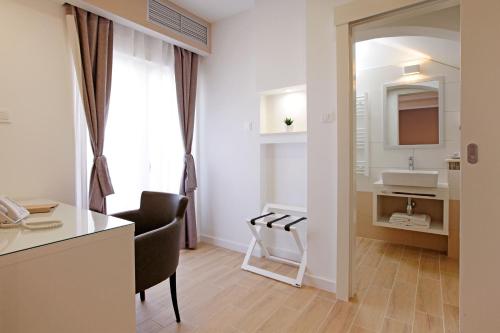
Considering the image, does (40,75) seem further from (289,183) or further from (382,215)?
(382,215)

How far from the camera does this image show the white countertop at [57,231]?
0.96 m

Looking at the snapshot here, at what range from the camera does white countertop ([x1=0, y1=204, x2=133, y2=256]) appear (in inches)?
37.7

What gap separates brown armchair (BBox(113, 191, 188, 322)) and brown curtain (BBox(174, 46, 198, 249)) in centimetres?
101

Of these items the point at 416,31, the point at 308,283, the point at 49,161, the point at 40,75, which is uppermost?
the point at 416,31

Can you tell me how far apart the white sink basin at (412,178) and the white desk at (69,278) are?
289 centimetres

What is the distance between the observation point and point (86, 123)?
7.43 ft

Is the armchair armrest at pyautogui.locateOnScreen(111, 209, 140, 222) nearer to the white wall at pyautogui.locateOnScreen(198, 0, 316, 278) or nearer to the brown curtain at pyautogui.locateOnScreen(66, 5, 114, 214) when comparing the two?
the brown curtain at pyautogui.locateOnScreen(66, 5, 114, 214)

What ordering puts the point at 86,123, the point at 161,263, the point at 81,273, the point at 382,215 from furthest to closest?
the point at 382,215 → the point at 86,123 → the point at 161,263 → the point at 81,273

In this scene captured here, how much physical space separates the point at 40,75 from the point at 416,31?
10.6 ft

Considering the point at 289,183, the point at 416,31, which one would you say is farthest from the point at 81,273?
the point at 416,31

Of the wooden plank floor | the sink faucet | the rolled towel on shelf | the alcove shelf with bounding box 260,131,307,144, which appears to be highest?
the alcove shelf with bounding box 260,131,307,144

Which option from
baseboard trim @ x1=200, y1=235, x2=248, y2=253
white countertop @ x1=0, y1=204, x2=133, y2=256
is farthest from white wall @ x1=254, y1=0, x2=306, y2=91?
white countertop @ x1=0, y1=204, x2=133, y2=256

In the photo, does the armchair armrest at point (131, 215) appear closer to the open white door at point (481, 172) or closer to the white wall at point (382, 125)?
the open white door at point (481, 172)

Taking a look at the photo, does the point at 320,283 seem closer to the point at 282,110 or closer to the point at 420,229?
the point at 420,229
